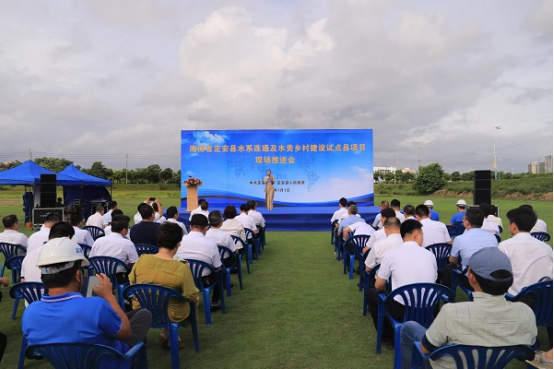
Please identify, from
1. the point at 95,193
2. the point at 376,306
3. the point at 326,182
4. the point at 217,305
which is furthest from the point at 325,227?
the point at 95,193

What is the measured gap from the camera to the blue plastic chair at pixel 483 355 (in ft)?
5.35

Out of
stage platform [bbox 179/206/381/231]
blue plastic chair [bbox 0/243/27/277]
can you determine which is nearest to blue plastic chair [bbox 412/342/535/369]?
blue plastic chair [bbox 0/243/27/277]

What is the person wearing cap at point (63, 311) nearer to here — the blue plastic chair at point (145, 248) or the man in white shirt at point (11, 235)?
the blue plastic chair at point (145, 248)

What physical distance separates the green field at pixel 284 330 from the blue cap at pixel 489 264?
A: 774 mm

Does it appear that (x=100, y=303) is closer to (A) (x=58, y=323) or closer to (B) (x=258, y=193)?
(A) (x=58, y=323)

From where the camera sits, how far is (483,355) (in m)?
1.65

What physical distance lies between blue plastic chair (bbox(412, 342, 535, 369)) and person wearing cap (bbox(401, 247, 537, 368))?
0.02 meters

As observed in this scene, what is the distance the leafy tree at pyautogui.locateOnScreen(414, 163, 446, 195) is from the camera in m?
33.0

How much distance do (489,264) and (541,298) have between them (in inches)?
52.0

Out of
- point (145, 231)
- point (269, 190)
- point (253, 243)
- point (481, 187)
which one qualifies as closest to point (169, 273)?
point (145, 231)

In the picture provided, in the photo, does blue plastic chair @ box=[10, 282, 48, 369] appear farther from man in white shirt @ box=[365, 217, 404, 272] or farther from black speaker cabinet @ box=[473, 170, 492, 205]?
black speaker cabinet @ box=[473, 170, 492, 205]

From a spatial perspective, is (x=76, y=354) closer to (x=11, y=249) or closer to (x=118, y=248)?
(x=118, y=248)

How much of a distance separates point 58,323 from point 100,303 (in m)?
0.20

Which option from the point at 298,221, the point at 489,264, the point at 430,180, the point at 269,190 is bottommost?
the point at 298,221
